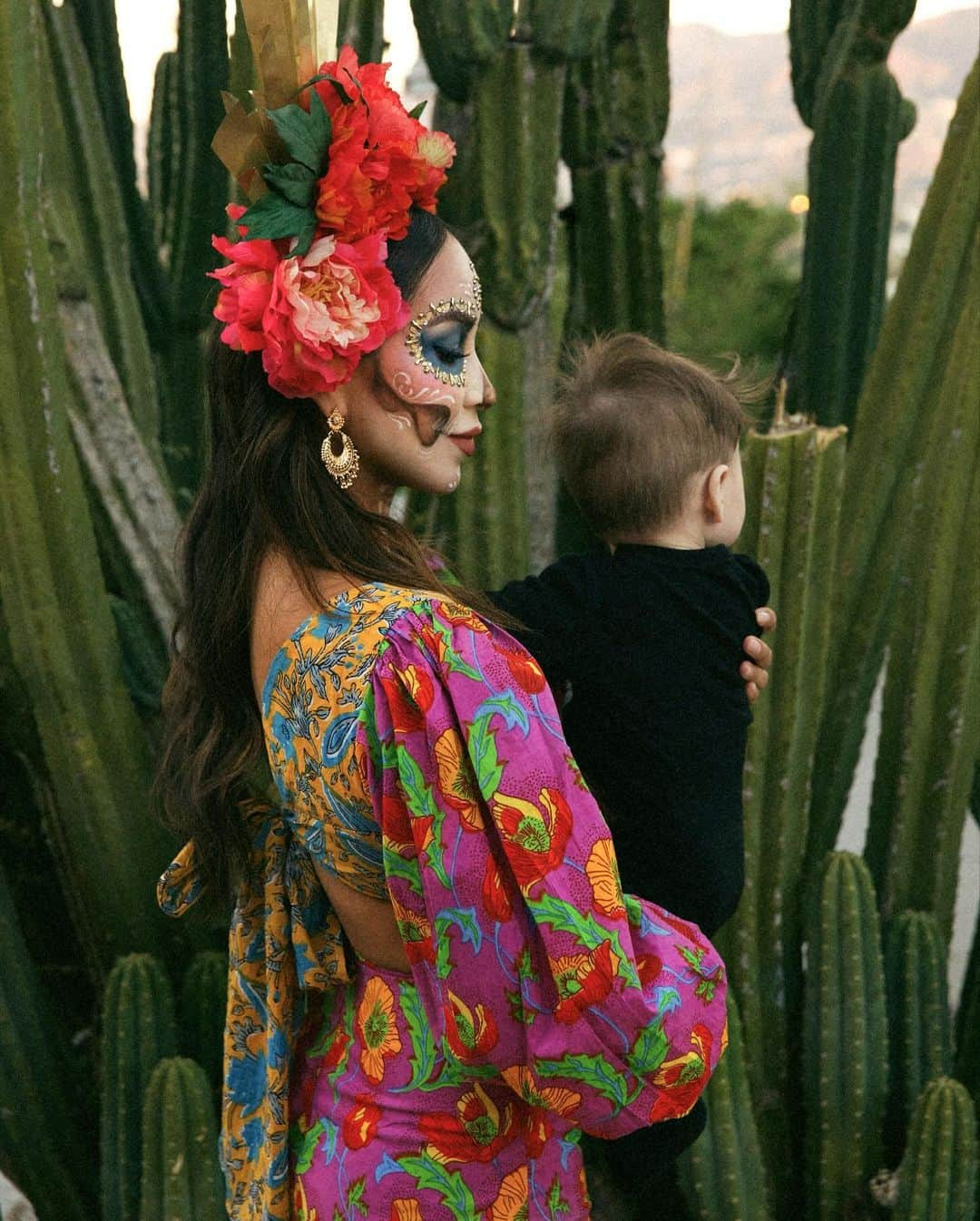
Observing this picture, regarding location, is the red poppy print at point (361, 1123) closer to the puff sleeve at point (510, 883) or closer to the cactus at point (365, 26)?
the puff sleeve at point (510, 883)

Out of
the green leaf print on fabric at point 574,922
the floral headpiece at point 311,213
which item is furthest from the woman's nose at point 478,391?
the green leaf print on fabric at point 574,922

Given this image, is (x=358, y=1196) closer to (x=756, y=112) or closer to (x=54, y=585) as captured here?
(x=54, y=585)

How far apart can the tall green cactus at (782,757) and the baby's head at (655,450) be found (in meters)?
0.51

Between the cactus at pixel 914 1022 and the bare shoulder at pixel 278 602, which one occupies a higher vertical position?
the bare shoulder at pixel 278 602

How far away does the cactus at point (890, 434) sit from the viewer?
2.33 meters

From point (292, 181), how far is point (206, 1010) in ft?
4.68

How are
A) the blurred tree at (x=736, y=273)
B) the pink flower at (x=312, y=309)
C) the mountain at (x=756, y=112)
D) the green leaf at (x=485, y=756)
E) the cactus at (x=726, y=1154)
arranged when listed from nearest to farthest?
1. the green leaf at (x=485, y=756)
2. the pink flower at (x=312, y=309)
3. the cactus at (x=726, y=1154)
4. the blurred tree at (x=736, y=273)
5. the mountain at (x=756, y=112)

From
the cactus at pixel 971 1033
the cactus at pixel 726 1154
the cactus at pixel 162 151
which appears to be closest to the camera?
the cactus at pixel 726 1154

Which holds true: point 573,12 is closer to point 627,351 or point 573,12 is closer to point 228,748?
point 627,351

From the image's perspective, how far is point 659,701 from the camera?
1379 millimetres

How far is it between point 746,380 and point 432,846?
74cm

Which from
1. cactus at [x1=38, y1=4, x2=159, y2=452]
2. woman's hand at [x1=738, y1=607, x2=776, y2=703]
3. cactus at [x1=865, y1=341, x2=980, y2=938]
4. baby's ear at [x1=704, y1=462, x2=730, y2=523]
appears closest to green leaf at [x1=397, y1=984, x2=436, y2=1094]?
woman's hand at [x1=738, y1=607, x2=776, y2=703]

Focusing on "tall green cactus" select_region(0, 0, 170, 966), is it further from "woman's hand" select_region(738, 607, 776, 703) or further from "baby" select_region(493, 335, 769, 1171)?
"woman's hand" select_region(738, 607, 776, 703)

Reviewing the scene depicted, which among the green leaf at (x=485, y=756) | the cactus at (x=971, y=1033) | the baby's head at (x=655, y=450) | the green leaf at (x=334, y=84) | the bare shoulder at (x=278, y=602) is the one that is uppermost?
the green leaf at (x=334, y=84)
